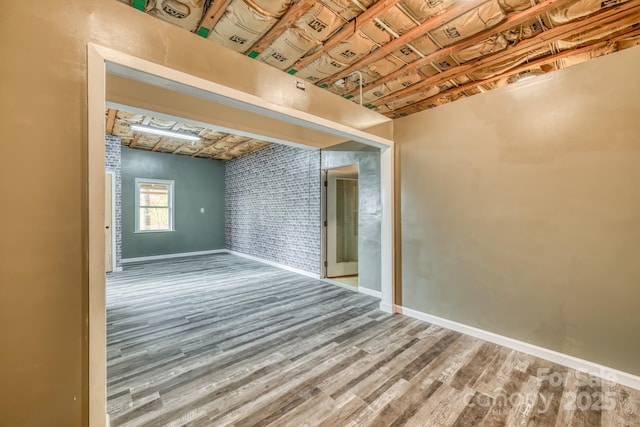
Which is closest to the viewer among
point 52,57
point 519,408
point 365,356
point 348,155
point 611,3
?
point 52,57

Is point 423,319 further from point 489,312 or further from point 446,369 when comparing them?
point 446,369

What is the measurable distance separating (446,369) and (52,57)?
337 centimetres

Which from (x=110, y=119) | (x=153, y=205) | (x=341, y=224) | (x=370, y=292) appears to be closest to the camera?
(x=370, y=292)

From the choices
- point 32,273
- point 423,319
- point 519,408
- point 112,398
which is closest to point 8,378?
point 32,273

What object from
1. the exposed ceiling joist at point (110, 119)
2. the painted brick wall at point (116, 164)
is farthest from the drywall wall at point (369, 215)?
the painted brick wall at point (116, 164)

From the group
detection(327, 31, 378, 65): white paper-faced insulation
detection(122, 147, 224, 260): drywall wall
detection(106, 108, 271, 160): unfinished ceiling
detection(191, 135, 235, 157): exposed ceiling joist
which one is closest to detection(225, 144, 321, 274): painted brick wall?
detection(122, 147, 224, 260): drywall wall

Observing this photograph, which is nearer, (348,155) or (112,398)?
(112,398)

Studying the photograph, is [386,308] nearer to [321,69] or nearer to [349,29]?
[321,69]

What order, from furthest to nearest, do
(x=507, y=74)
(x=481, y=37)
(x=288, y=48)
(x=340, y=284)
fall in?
(x=340, y=284) → (x=507, y=74) → (x=288, y=48) → (x=481, y=37)

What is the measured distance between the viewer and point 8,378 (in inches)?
48.5

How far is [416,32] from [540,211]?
6.51ft

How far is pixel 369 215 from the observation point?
14.4ft

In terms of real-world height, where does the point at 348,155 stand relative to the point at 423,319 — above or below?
above

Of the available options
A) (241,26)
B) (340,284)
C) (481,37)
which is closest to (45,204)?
(241,26)
